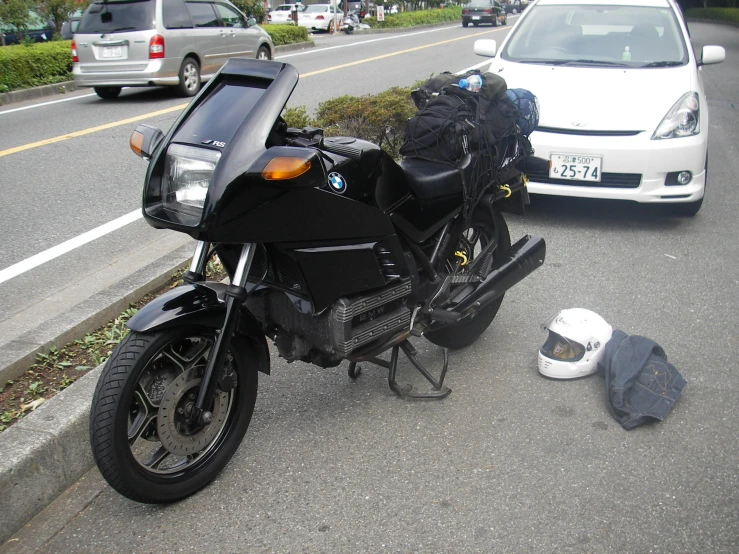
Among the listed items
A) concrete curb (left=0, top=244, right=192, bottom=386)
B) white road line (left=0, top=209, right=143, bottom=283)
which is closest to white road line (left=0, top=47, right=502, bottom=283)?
white road line (left=0, top=209, right=143, bottom=283)

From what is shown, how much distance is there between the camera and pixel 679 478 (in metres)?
3.03

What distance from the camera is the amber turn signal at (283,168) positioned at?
2.52 m

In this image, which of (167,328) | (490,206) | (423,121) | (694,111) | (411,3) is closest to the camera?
(167,328)

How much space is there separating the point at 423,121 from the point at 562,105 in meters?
2.70

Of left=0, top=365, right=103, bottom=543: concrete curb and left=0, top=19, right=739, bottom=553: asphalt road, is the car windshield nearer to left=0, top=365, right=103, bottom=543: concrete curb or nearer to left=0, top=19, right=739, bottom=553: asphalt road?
left=0, top=19, right=739, bottom=553: asphalt road

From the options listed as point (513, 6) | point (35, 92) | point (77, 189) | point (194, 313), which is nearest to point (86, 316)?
point (194, 313)

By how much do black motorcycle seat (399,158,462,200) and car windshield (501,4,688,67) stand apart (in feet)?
11.8

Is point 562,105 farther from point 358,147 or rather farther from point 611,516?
point 611,516

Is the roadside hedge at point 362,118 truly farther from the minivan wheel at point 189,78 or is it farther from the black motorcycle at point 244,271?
the minivan wheel at point 189,78

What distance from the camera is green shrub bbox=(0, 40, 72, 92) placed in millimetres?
13812

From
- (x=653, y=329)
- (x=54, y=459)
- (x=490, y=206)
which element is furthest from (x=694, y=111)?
(x=54, y=459)

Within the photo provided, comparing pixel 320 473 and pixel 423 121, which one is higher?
pixel 423 121

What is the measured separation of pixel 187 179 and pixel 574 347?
2124 millimetres

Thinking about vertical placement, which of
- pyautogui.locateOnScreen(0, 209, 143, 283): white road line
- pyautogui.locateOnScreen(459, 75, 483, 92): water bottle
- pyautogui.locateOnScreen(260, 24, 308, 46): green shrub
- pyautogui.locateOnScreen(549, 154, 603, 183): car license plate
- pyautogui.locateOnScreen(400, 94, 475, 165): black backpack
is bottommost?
pyautogui.locateOnScreen(260, 24, 308, 46): green shrub
